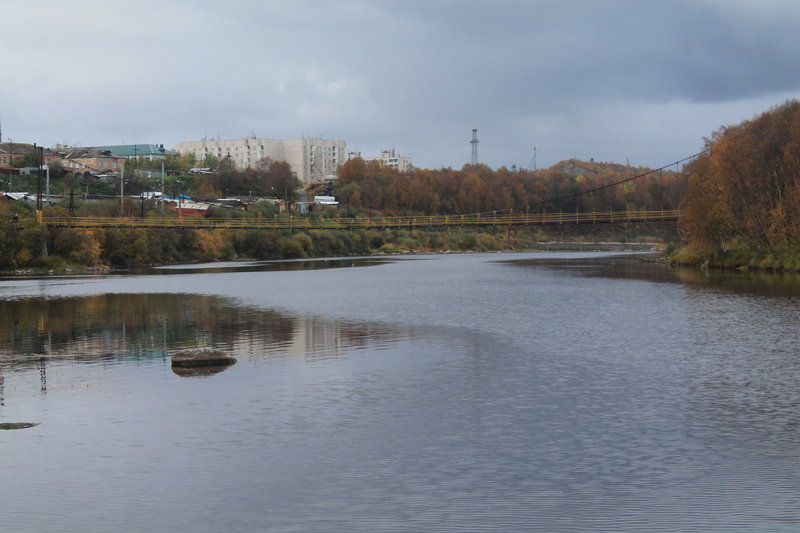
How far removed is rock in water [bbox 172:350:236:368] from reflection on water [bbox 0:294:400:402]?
51 cm

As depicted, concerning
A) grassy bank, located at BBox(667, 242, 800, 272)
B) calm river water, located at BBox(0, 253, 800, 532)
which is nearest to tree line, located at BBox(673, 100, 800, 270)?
grassy bank, located at BBox(667, 242, 800, 272)

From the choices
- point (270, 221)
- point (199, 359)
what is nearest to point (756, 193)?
point (199, 359)

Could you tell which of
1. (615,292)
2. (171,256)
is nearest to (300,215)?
(171,256)

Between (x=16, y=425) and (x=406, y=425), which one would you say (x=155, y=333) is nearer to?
(x=16, y=425)

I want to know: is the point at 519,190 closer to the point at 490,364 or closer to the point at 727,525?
the point at 490,364

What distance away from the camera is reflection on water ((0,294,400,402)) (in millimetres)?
25391

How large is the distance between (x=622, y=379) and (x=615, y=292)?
1203 inches

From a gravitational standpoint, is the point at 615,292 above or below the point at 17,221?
below

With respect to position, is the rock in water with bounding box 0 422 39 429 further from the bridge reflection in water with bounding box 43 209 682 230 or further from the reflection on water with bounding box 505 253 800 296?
the bridge reflection in water with bounding box 43 209 682 230

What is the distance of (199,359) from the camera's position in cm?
2317

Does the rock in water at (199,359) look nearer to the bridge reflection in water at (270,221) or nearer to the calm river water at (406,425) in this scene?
the calm river water at (406,425)

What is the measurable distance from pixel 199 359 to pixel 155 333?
A: 28.2 feet

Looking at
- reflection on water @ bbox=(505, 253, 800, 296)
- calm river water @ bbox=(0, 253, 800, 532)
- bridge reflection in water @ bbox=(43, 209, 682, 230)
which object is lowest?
calm river water @ bbox=(0, 253, 800, 532)

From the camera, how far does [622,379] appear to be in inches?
831
